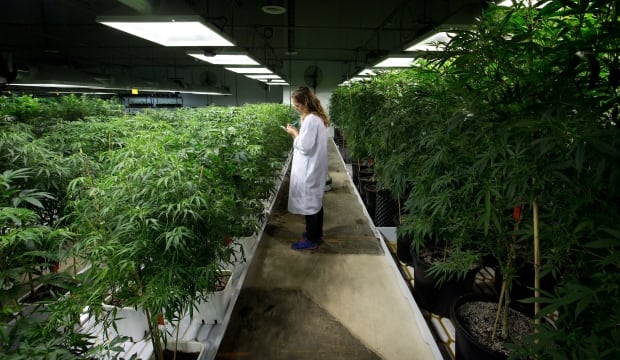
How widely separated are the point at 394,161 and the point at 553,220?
3.91ft

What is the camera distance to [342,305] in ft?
7.70

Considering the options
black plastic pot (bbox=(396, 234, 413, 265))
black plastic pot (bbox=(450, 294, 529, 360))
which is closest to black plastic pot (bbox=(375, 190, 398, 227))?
black plastic pot (bbox=(396, 234, 413, 265))

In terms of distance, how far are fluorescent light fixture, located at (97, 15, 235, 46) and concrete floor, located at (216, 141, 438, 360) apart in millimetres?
1911

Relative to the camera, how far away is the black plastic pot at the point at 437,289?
2.05 metres

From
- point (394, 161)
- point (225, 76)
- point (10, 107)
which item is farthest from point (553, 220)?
point (225, 76)

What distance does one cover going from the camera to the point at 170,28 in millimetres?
2152

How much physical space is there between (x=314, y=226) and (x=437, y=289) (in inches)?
53.6

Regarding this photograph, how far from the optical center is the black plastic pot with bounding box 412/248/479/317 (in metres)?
2.05

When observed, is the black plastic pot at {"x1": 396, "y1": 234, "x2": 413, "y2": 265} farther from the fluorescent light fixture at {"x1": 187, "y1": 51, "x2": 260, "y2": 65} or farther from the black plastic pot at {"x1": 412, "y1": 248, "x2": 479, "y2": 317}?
the fluorescent light fixture at {"x1": 187, "y1": 51, "x2": 260, "y2": 65}

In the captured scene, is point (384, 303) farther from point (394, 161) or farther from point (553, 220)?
point (553, 220)

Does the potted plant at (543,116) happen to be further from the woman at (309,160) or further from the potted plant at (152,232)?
the woman at (309,160)

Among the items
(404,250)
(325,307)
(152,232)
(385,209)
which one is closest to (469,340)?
(325,307)

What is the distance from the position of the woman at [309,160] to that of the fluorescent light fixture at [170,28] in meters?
0.81

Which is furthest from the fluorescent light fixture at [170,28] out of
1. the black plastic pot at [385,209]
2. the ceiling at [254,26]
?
the black plastic pot at [385,209]
